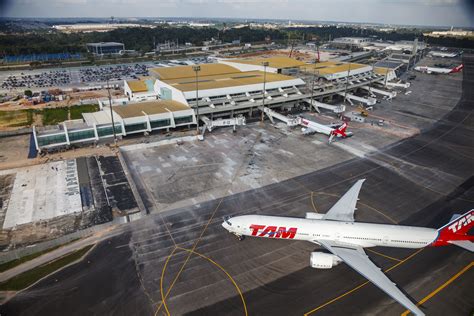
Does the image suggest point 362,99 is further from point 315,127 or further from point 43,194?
point 43,194

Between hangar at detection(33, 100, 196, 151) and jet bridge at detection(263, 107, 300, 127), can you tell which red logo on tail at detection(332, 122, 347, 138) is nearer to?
jet bridge at detection(263, 107, 300, 127)

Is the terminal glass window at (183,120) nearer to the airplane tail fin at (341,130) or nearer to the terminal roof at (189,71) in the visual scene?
the terminal roof at (189,71)

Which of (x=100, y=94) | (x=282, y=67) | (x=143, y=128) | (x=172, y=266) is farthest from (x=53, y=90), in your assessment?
(x=172, y=266)

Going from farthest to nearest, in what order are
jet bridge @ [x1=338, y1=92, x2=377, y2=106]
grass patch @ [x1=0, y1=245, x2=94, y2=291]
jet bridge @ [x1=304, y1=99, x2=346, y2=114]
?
jet bridge @ [x1=338, y1=92, x2=377, y2=106]
jet bridge @ [x1=304, y1=99, x2=346, y2=114]
grass patch @ [x1=0, y1=245, x2=94, y2=291]

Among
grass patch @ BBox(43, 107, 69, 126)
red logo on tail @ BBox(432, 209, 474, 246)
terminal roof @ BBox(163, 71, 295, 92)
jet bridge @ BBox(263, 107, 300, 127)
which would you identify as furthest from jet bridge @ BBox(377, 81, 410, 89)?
grass patch @ BBox(43, 107, 69, 126)

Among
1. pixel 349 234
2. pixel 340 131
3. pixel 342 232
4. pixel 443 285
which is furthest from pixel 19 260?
pixel 340 131
